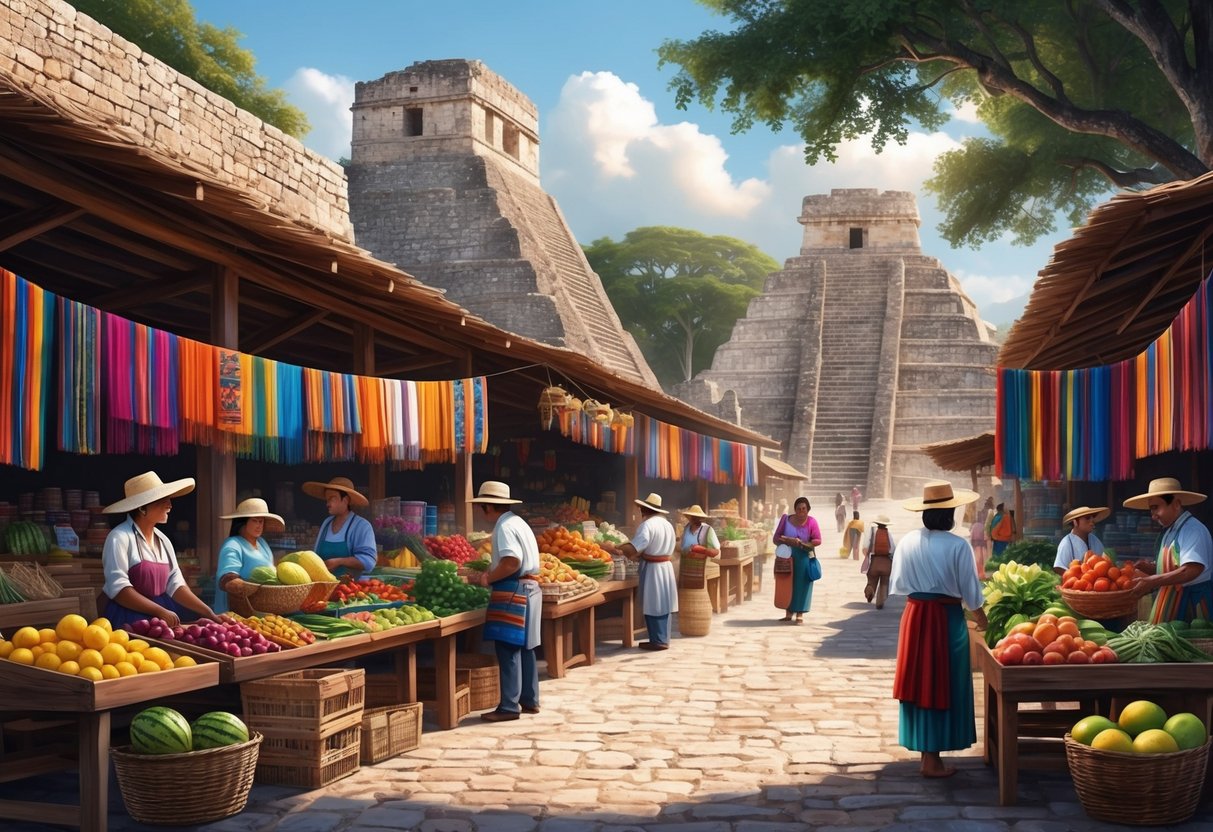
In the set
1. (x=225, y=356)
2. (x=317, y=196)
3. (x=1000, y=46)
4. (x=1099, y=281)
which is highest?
(x=1000, y=46)

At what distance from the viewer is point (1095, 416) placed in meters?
9.12

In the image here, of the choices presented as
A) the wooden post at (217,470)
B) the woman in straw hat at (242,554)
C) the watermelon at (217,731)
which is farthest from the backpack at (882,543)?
the watermelon at (217,731)

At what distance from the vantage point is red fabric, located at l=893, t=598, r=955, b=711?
6.95 meters

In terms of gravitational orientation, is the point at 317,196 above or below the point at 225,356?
above

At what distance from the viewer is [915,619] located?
701 cm

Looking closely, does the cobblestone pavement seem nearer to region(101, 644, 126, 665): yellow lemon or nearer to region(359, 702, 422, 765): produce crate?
region(359, 702, 422, 765): produce crate

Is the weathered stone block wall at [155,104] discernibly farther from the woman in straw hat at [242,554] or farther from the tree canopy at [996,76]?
the tree canopy at [996,76]

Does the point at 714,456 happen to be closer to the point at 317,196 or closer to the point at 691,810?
the point at 317,196

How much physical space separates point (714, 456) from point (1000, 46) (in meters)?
8.35

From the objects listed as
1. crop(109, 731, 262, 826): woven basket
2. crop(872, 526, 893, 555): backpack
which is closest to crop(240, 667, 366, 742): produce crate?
crop(109, 731, 262, 826): woven basket

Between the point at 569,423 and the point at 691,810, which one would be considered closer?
the point at 691,810

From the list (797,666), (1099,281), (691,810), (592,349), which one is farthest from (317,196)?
Result: (592,349)

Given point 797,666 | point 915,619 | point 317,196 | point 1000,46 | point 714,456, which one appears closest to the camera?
point 915,619

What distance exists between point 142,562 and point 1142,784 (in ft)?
16.9
